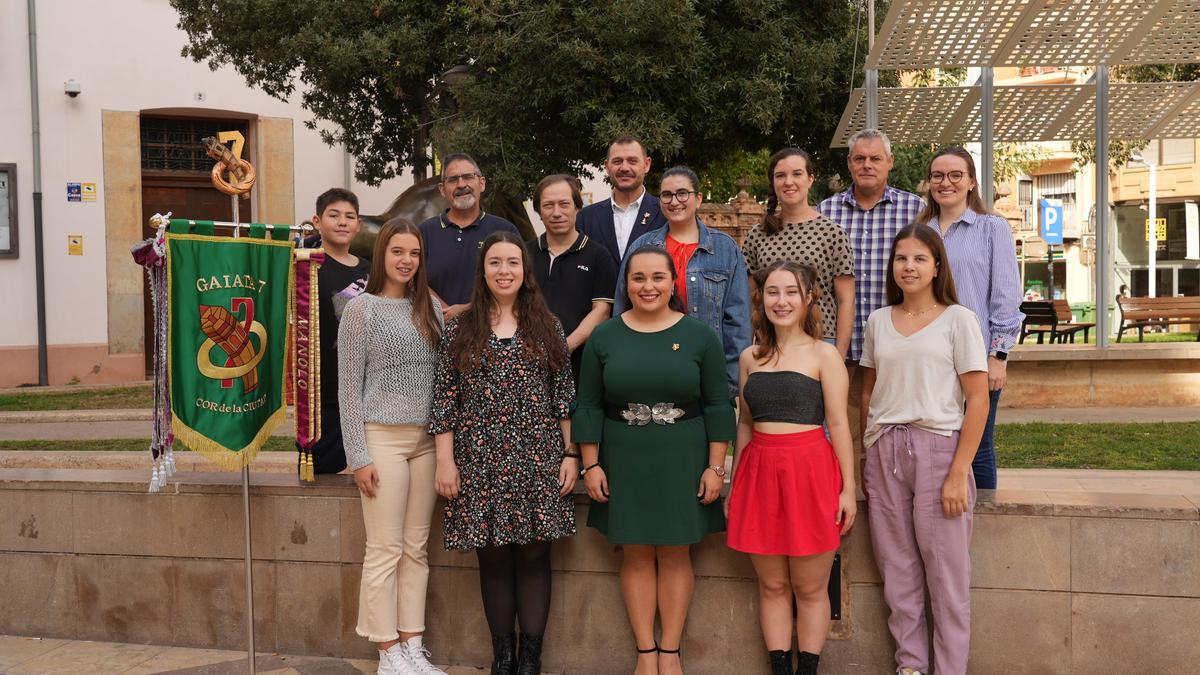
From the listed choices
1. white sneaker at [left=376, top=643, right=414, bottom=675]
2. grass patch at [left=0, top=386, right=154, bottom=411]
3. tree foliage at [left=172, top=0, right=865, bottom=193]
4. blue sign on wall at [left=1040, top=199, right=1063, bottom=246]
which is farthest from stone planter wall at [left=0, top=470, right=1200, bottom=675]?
blue sign on wall at [left=1040, top=199, right=1063, bottom=246]

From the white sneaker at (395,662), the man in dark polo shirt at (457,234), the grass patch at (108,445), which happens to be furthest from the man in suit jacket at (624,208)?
the grass patch at (108,445)

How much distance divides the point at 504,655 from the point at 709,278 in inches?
71.3

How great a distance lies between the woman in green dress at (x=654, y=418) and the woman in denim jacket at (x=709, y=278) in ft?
1.08

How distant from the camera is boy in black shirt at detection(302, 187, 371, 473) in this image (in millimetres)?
Result: 4910

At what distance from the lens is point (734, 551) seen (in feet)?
14.6

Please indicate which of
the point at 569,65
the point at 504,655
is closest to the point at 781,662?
the point at 504,655

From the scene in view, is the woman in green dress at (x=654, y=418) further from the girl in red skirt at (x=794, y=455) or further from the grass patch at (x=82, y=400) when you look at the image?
the grass patch at (x=82, y=400)

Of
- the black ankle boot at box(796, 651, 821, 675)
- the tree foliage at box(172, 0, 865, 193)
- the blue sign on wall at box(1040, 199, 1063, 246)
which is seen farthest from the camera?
the blue sign on wall at box(1040, 199, 1063, 246)

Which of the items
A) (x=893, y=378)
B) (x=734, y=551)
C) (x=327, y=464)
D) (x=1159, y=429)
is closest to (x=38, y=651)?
(x=327, y=464)

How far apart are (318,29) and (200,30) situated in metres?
2.06

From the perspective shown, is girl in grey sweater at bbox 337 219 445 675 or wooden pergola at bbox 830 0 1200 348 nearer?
girl in grey sweater at bbox 337 219 445 675

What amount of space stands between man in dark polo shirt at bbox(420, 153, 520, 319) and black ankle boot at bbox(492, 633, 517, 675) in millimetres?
1576

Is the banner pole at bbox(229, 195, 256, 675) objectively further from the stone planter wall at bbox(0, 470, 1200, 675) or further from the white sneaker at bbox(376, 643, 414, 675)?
the white sneaker at bbox(376, 643, 414, 675)

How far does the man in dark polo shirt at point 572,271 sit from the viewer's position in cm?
471
